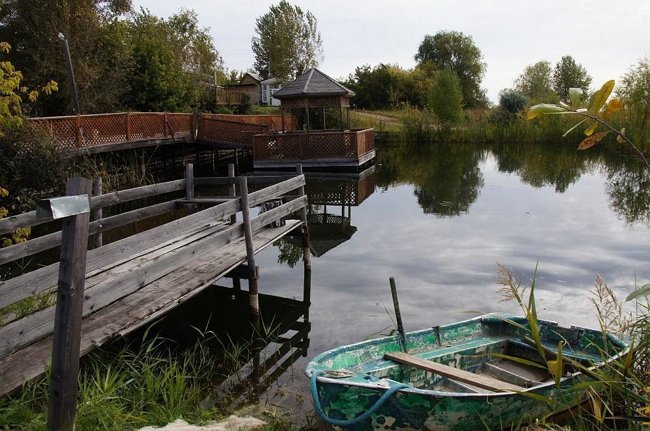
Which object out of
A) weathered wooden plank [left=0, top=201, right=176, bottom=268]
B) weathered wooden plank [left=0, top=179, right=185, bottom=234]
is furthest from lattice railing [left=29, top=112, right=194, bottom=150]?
weathered wooden plank [left=0, top=179, right=185, bottom=234]

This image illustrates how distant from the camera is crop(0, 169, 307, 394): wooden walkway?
12.7 ft

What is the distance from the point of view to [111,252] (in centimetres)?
515

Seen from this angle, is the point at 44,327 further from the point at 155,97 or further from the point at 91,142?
the point at 155,97

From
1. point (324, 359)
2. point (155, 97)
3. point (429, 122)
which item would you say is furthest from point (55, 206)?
point (429, 122)

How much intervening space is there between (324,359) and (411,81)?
49719mm

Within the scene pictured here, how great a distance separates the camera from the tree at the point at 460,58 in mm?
59156

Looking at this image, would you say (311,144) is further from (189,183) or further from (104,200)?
(104,200)

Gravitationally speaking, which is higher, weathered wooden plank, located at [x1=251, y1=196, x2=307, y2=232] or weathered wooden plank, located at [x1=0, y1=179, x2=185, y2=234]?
weathered wooden plank, located at [x1=0, y1=179, x2=185, y2=234]

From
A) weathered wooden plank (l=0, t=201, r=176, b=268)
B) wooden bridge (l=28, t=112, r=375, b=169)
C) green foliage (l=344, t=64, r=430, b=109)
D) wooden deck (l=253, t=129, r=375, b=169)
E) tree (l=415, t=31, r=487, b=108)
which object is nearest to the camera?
weathered wooden plank (l=0, t=201, r=176, b=268)

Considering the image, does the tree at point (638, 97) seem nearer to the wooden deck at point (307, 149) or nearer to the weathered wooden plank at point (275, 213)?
the wooden deck at point (307, 149)

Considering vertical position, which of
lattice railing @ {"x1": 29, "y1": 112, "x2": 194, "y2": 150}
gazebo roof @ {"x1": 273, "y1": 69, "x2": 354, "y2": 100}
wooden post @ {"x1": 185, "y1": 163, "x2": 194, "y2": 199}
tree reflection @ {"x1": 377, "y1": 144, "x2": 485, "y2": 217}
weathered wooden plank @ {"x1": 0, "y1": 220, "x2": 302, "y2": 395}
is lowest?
tree reflection @ {"x1": 377, "y1": 144, "x2": 485, "y2": 217}

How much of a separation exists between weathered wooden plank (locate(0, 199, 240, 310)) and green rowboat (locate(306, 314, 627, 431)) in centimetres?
206

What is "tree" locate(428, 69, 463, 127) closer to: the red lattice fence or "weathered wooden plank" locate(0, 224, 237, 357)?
the red lattice fence

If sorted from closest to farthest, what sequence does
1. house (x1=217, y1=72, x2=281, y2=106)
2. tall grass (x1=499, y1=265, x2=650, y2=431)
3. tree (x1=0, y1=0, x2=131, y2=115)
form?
1. tall grass (x1=499, y1=265, x2=650, y2=431)
2. tree (x1=0, y1=0, x2=131, y2=115)
3. house (x1=217, y1=72, x2=281, y2=106)
